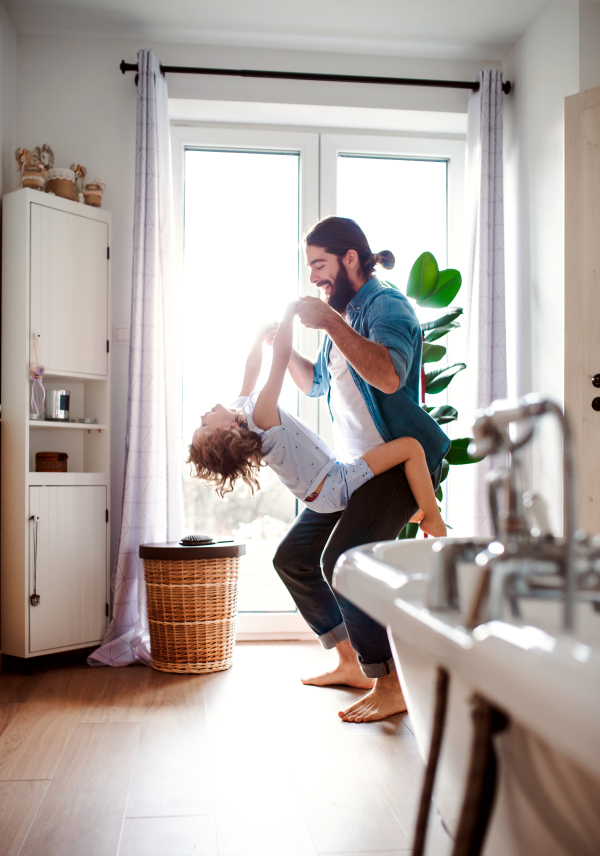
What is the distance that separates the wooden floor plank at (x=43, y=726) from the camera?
1722 millimetres

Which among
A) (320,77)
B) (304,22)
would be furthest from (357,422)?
(304,22)

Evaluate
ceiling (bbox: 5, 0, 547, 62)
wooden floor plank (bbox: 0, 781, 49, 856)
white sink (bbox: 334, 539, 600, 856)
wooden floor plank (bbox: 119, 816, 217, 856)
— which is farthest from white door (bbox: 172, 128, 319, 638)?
white sink (bbox: 334, 539, 600, 856)

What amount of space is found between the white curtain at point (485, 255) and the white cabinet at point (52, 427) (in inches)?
61.5

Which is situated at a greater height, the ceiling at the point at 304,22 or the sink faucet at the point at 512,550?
the ceiling at the point at 304,22

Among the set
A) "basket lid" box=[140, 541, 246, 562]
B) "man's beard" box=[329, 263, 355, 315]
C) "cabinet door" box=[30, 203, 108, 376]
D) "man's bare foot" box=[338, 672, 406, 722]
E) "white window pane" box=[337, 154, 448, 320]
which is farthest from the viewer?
"white window pane" box=[337, 154, 448, 320]

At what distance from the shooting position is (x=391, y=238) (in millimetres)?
3424

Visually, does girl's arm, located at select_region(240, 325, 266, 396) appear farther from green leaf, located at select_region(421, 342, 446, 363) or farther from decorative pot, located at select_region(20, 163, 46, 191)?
decorative pot, located at select_region(20, 163, 46, 191)

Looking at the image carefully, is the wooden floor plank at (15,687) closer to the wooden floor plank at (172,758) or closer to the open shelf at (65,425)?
the wooden floor plank at (172,758)

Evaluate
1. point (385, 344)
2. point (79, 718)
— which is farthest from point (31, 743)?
point (385, 344)

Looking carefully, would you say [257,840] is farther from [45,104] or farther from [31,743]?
[45,104]

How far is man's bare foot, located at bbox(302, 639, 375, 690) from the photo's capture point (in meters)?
2.37

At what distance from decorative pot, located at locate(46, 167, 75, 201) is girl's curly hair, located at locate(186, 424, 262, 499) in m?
1.37

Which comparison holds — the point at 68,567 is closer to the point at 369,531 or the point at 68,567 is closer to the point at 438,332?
the point at 369,531

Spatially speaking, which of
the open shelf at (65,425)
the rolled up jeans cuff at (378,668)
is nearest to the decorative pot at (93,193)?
the open shelf at (65,425)
